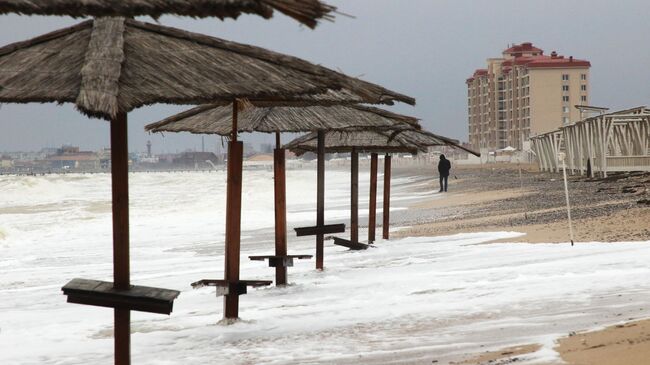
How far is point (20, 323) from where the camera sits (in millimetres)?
9195

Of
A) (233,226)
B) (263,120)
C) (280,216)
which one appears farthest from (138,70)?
(280,216)

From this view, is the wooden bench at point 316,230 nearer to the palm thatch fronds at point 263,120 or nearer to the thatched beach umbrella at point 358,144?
the thatched beach umbrella at point 358,144

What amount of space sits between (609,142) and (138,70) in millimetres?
29728

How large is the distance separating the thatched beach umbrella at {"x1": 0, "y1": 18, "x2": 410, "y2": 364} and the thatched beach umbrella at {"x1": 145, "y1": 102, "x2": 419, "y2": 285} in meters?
3.11

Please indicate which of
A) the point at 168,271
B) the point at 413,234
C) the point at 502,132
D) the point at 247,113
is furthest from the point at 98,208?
the point at 502,132

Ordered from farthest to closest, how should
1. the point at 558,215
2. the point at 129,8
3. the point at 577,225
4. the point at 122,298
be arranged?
1. the point at 558,215
2. the point at 577,225
3. the point at 122,298
4. the point at 129,8

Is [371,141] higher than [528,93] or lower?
lower

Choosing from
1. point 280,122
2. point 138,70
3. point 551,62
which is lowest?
point 280,122

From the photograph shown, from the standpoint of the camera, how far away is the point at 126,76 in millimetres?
5727

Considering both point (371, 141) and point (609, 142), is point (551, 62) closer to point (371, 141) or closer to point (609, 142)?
point (609, 142)

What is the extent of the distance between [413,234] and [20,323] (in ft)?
32.4

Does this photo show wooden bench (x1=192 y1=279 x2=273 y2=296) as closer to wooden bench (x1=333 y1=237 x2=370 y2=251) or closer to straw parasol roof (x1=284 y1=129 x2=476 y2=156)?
straw parasol roof (x1=284 y1=129 x2=476 y2=156)

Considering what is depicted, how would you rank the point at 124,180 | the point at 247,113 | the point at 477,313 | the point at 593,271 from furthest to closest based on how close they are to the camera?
the point at 247,113 < the point at 593,271 < the point at 477,313 < the point at 124,180

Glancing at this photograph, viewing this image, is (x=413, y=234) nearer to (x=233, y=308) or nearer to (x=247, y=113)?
(x=247, y=113)
